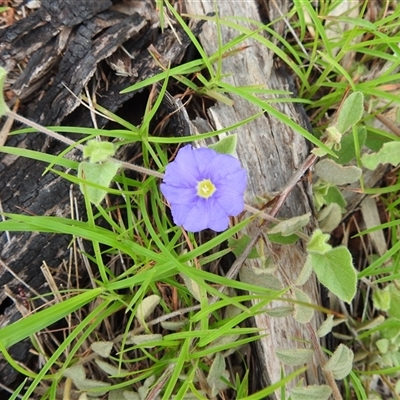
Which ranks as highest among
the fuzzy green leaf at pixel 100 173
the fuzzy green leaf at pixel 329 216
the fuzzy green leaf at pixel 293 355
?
the fuzzy green leaf at pixel 100 173

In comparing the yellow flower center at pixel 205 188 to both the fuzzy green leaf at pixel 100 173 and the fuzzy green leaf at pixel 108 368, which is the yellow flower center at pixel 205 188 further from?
the fuzzy green leaf at pixel 108 368

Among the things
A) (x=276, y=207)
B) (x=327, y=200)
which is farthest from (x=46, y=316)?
(x=327, y=200)

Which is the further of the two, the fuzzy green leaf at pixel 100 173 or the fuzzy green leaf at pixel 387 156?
the fuzzy green leaf at pixel 387 156

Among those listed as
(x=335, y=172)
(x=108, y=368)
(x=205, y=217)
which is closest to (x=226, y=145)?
(x=205, y=217)

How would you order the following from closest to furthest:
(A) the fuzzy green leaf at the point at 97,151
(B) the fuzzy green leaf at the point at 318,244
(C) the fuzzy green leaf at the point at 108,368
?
(A) the fuzzy green leaf at the point at 97,151 → (B) the fuzzy green leaf at the point at 318,244 → (C) the fuzzy green leaf at the point at 108,368

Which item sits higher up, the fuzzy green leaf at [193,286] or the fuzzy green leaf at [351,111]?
the fuzzy green leaf at [351,111]

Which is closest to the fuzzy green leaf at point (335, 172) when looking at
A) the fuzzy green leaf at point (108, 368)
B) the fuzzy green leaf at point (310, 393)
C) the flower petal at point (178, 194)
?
the flower petal at point (178, 194)

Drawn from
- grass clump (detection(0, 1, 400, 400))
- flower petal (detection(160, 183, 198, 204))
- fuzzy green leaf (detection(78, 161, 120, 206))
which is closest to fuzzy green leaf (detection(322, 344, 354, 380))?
grass clump (detection(0, 1, 400, 400))

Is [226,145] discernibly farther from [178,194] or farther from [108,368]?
[108,368]
